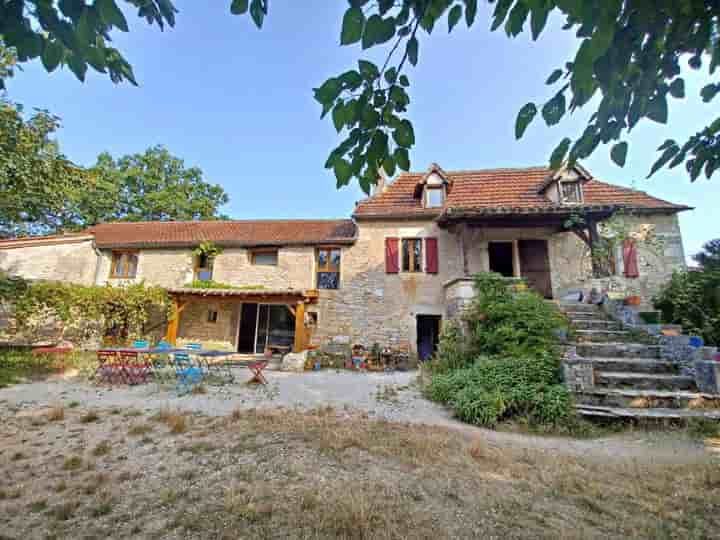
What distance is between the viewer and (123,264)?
12.8 meters

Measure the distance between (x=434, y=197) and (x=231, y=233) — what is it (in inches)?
321

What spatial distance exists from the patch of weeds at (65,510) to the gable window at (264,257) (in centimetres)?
995

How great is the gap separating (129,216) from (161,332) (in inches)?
504

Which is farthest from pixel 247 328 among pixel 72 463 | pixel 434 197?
pixel 72 463

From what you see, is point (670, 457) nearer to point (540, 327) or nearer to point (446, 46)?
point (540, 327)

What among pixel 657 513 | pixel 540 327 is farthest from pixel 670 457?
pixel 540 327

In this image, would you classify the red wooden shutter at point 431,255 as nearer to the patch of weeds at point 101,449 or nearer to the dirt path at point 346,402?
the dirt path at point 346,402

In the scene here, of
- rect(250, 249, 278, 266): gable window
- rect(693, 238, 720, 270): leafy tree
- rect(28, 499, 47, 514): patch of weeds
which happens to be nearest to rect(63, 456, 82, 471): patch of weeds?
rect(28, 499, 47, 514): patch of weeds

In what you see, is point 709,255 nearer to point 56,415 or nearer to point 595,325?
point 595,325

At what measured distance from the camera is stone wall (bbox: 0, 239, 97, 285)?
11.1 meters

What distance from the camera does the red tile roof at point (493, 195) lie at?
10.4 m

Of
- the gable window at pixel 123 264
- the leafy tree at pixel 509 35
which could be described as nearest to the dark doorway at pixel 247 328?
the gable window at pixel 123 264

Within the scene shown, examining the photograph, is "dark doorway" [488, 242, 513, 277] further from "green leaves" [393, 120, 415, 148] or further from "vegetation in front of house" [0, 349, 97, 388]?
"vegetation in front of house" [0, 349, 97, 388]

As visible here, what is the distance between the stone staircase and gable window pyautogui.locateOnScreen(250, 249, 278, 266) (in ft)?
31.6
